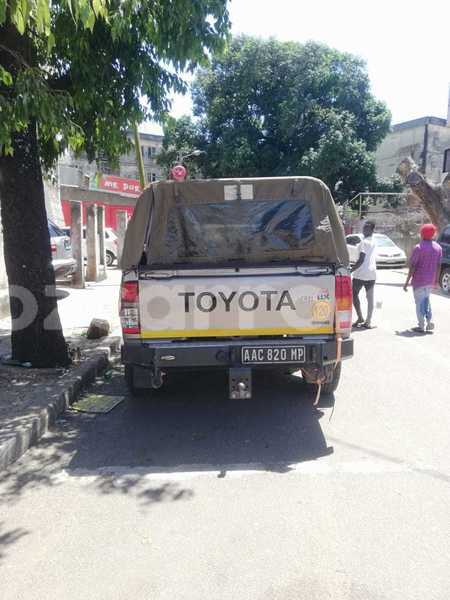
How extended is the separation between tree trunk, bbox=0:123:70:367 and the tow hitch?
269 cm

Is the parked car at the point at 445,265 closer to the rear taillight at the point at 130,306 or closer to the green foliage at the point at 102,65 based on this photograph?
the green foliage at the point at 102,65

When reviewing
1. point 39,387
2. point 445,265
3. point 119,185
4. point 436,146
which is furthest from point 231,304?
point 436,146

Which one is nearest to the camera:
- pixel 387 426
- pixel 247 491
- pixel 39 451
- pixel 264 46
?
pixel 247 491

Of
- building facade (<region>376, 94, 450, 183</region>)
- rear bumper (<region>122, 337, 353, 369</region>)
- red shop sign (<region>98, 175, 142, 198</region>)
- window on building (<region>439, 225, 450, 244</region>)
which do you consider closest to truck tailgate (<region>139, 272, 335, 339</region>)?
rear bumper (<region>122, 337, 353, 369</region>)

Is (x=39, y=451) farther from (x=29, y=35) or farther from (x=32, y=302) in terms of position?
(x=29, y=35)

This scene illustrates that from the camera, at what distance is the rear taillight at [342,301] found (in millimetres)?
4680

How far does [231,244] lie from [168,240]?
0.64 meters

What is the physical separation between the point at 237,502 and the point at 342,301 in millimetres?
1976

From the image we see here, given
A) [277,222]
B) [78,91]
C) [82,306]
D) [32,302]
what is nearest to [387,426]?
[277,222]

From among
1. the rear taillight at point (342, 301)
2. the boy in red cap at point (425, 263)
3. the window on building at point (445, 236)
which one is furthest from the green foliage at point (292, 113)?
the rear taillight at point (342, 301)

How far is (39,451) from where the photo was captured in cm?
447

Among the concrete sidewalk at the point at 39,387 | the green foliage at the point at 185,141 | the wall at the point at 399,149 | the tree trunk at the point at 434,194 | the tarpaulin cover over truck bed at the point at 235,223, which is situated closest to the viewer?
the concrete sidewalk at the point at 39,387

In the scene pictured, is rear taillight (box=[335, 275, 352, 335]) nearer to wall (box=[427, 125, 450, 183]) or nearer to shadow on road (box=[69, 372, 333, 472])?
shadow on road (box=[69, 372, 333, 472])

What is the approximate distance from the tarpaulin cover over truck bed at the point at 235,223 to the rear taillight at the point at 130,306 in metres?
0.45
